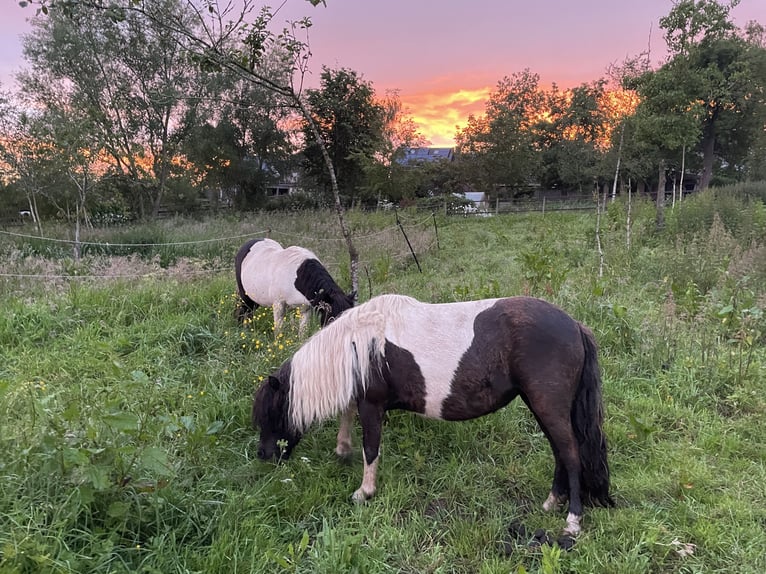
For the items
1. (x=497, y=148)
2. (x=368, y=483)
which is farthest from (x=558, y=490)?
(x=497, y=148)

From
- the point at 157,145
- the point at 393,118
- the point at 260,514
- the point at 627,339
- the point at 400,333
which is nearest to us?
the point at 260,514

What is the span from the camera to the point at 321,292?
4043 millimetres

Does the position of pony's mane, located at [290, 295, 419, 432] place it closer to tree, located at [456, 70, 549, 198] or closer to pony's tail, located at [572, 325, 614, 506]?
pony's tail, located at [572, 325, 614, 506]

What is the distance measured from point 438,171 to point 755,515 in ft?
68.1

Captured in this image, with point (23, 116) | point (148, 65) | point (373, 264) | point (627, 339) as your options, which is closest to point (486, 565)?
point (627, 339)

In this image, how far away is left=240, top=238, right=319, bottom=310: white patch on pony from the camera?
4.30m

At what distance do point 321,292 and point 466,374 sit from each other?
2196 mm

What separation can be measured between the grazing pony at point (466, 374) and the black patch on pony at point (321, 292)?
4.85 feet

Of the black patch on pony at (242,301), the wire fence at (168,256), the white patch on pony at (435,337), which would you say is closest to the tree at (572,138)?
the wire fence at (168,256)

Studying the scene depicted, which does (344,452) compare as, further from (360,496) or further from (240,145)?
(240,145)

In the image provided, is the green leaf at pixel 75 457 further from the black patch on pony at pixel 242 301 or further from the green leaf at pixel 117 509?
the black patch on pony at pixel 242 301

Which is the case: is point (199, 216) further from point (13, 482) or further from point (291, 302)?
point (13, 482)

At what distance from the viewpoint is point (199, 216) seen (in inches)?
728

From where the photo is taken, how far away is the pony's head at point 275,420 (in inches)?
97.9
